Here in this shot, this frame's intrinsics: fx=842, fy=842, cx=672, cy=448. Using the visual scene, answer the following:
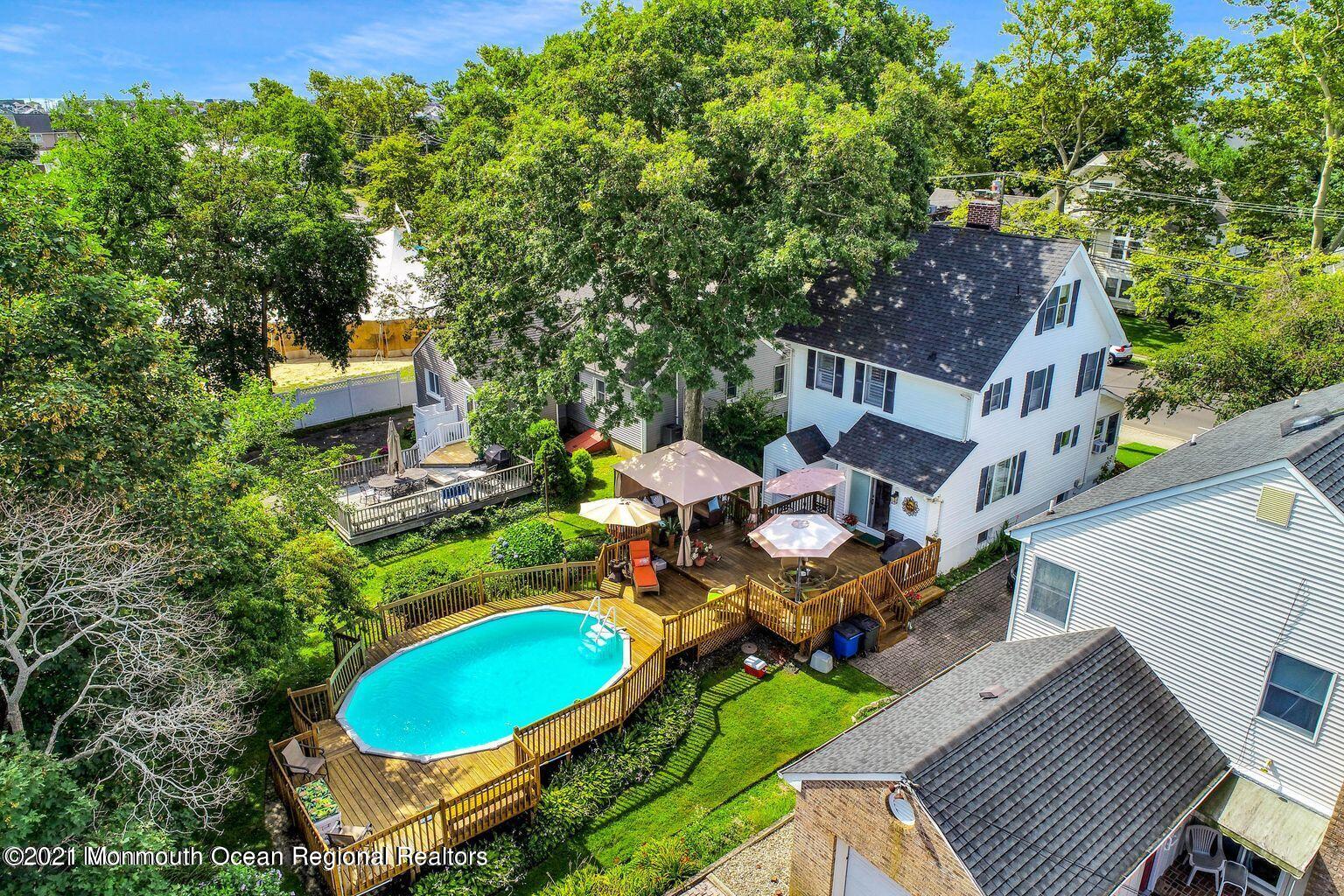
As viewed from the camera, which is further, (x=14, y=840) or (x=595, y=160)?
(x=595, y=160)

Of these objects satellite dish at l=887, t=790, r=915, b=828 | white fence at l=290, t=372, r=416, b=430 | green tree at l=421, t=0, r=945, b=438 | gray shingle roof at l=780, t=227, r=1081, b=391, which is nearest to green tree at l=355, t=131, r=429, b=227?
white fence at l=290, t=372, r=416, b=430

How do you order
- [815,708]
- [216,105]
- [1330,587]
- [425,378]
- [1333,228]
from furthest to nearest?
[216,105] < [1333,228] < [425,378] < [815,708] < [1330,587]

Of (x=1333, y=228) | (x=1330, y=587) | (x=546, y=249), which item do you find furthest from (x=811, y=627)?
(x=1333, y=228)

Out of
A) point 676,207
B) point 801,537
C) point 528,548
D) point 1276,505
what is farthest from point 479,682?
point 1276,505

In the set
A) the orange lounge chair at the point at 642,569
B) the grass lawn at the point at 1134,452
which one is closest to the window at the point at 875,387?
the orange lounge chair at the point at 642,569

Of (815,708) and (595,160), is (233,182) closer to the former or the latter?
(595,160)

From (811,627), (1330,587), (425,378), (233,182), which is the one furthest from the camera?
(425,378)

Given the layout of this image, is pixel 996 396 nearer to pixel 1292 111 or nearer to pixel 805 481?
pixel 805 481

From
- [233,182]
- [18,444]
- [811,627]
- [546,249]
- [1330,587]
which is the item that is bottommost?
[811,627]

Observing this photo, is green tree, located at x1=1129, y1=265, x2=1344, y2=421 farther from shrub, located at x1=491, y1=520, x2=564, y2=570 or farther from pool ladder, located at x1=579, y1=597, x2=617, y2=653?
shrub, located at x1=491, y1=520, x2=564, y2=570
